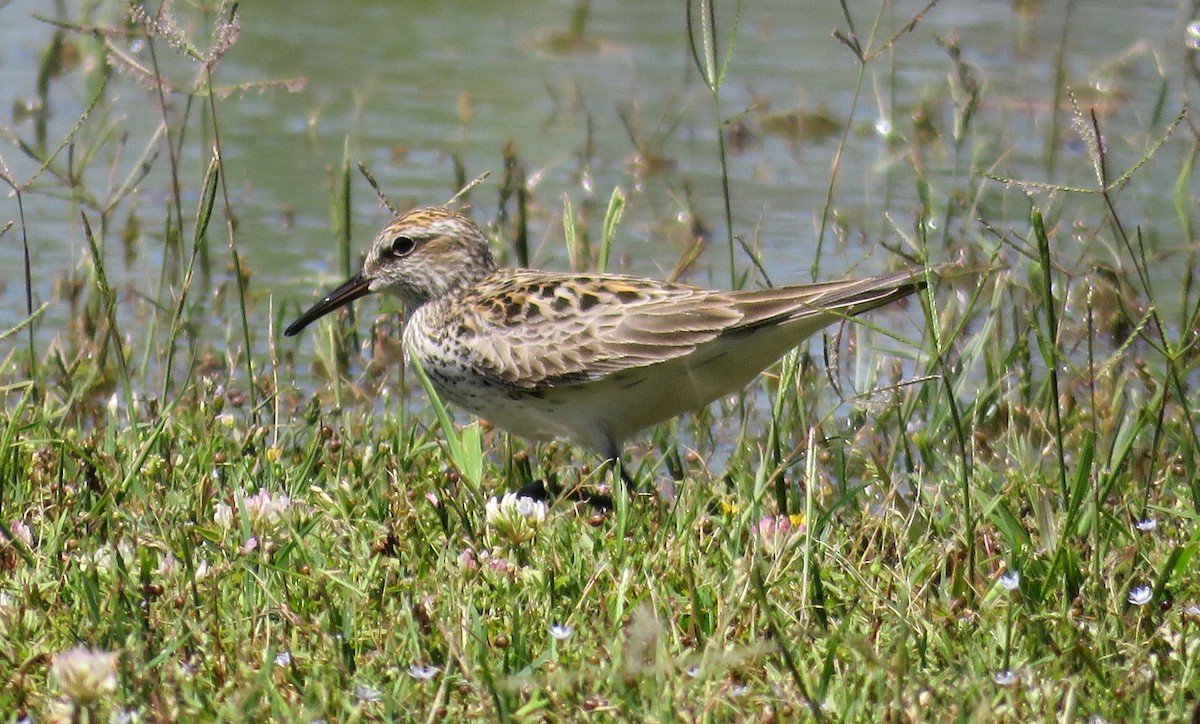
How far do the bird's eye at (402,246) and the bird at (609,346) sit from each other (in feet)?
1.42

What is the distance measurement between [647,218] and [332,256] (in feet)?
5.93

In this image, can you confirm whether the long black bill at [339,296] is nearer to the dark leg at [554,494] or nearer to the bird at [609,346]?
the bird at [609,346]

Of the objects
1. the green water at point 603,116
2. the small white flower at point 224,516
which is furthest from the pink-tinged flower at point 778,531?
the green water at point 603,116

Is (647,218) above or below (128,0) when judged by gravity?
below

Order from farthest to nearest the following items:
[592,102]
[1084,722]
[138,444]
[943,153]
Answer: [592,102]
[943,153]
[138,444]
[1084,722]

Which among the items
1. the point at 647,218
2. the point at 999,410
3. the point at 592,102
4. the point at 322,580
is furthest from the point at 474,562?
the point at 592,102

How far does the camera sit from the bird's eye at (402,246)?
651 centimetres

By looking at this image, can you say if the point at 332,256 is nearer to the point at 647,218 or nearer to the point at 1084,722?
the point at 647,218

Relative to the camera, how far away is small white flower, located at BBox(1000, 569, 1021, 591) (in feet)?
13.8

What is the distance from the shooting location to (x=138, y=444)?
5008 mm

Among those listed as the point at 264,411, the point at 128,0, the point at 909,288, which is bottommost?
the point at 264,411

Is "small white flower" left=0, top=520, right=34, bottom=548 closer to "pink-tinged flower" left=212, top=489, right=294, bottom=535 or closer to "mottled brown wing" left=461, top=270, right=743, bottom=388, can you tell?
"pink-tinged flower" left=212, top=489, right=294, bottom=535

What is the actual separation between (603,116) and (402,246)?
16.1ft

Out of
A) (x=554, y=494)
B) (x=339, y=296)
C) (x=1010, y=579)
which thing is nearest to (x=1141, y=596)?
(x=1010, y=579)
